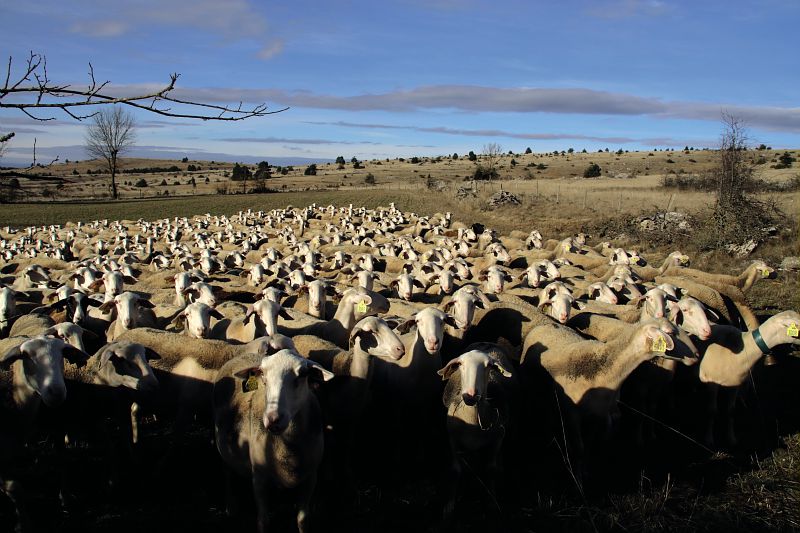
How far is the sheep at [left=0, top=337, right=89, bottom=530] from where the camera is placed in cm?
503

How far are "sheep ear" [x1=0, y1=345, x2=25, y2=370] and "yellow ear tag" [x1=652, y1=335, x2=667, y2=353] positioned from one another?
6.14 metres

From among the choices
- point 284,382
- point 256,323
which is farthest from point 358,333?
point 256,323

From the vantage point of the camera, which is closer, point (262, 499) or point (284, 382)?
point (284, 382)

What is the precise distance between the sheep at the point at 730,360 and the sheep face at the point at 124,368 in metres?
6.34

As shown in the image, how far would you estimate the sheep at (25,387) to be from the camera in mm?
5027

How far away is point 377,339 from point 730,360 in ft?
14.2

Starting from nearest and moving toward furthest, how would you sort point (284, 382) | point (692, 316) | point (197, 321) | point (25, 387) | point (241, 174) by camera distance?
point (284, 382) < point (25, 387) < point (692, 316) < point (197, 321) < point (241, 174)

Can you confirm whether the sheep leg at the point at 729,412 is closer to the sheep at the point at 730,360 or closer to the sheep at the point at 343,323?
the sheep at the point at 730,360

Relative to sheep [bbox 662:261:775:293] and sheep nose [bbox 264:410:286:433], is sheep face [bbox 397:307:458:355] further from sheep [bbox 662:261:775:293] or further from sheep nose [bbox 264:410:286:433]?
sheep [bbox 662:261:775:293]

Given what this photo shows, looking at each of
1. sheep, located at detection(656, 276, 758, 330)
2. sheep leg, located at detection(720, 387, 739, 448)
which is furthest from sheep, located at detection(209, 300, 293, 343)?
sheep, located at detection(656, 276, 758, 330)

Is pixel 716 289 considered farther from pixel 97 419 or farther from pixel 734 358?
pixel 97 419

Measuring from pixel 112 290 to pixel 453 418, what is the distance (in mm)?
7258

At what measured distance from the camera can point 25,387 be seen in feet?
17.0

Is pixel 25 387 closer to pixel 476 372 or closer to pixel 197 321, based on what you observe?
pixel 197 321
